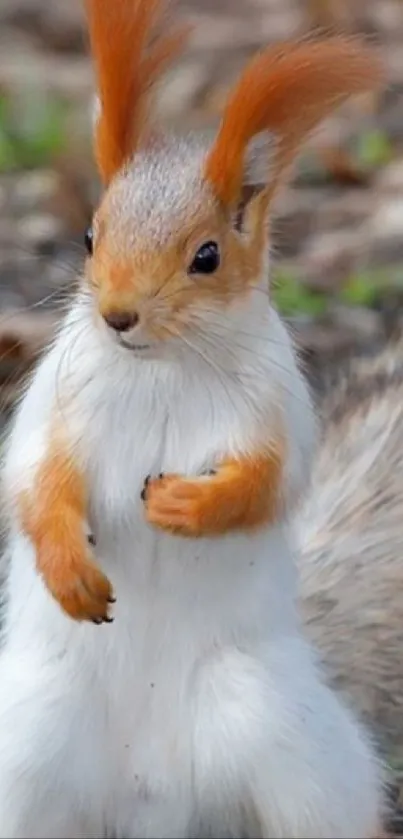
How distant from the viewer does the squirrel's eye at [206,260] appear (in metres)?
2.02

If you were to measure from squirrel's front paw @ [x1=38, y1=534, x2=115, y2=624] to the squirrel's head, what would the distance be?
209 millimetres

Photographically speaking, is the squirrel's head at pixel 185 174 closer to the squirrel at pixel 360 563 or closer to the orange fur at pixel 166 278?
the orange fur at pixel 166 278

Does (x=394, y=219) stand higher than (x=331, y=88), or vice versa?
(x=331, y=88)

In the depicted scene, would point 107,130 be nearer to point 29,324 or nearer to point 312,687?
point 312,687

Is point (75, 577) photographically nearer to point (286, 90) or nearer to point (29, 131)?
point (286, 90)

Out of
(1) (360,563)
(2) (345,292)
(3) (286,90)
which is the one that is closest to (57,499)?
(3) (286,90)

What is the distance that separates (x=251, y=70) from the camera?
2.02 metres

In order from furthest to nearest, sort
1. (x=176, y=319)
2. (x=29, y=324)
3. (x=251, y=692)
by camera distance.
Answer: (x=29, y=324)
(x=251, y=692)
(x=176, y=319)

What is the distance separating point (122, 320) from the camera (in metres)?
1.95

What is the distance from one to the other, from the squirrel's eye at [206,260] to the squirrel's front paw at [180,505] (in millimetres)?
181

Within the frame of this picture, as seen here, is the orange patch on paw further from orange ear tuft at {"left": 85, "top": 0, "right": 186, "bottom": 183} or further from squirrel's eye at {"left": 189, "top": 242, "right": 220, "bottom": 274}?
orange ear tuft at {"left": 85, "top": 0, "right": 186, "bottom": 183}

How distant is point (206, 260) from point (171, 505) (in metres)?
0.21

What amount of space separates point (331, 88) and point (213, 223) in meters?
0.15

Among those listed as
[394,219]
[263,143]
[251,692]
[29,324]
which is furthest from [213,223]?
[394,219]
